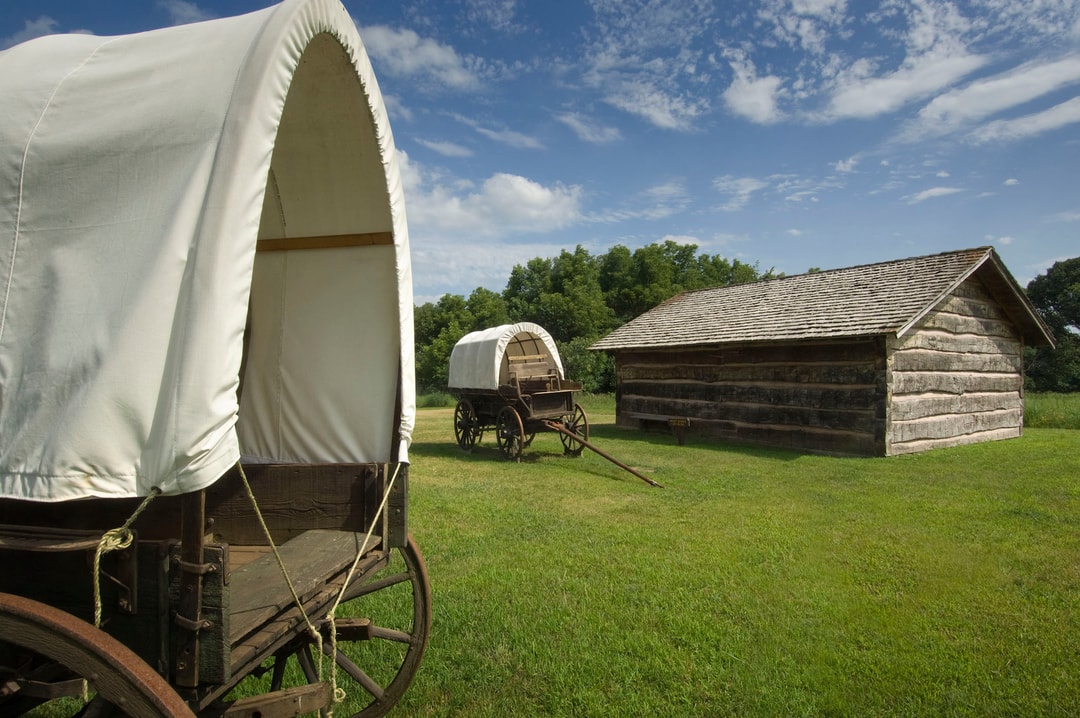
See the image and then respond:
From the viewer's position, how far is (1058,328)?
36.0 metres

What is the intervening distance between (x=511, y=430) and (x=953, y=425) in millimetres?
8904

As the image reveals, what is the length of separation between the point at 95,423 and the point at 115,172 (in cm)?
75

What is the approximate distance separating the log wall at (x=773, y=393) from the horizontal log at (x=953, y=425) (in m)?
0.61

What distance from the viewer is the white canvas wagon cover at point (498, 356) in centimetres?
1213

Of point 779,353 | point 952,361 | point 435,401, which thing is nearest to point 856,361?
point 779,353

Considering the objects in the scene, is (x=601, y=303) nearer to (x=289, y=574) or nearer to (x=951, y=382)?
(x=951, y=382)

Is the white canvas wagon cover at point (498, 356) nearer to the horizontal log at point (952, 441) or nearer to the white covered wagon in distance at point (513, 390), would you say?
the white covered wagon in distance at point (513, 390)

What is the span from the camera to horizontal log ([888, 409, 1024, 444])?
38.3 feet

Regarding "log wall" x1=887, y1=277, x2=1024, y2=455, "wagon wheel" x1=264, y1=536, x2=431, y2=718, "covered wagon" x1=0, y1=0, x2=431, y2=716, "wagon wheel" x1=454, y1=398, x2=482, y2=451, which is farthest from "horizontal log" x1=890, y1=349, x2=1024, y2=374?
"covered wagon" x1=0, y1=0, x2=431, y2=716

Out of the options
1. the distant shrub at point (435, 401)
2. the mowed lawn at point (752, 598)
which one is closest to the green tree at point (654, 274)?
the distant shrub at point (435, 401)

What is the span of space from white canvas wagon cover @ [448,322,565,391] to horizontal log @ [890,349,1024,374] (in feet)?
20.8

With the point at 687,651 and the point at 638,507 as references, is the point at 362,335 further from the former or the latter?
the point at 638,507

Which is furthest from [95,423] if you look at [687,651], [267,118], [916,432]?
[916,432]

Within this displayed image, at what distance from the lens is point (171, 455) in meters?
1.61
